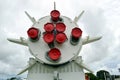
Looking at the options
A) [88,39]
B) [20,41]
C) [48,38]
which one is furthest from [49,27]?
[88,39]

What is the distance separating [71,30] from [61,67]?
1595mm

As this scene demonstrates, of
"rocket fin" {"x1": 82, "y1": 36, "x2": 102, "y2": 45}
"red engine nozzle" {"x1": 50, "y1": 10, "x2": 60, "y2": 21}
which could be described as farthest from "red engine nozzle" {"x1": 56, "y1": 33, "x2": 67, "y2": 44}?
"rocket fin" {"x1": 82, "y1": 36, "x2": 102, "y2": 45}

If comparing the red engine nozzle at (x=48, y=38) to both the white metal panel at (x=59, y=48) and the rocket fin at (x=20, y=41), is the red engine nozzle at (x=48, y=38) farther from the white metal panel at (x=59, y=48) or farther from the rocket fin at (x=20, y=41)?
the rocket fin at (x=20, y=41)

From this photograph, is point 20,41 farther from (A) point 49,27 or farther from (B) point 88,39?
(B) point 88,39

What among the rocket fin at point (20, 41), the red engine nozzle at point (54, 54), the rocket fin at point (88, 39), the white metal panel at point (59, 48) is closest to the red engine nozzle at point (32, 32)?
the white metal panel at point (59, 48)

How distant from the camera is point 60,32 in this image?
9.04m

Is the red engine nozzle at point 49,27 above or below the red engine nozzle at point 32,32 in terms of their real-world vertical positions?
above

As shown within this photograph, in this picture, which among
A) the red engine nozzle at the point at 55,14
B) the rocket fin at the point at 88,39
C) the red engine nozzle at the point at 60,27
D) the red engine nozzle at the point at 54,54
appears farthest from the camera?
the rocket fin at the point at 88,39

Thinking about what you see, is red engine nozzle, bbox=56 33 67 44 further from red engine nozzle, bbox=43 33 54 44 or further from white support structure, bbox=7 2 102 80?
red engine nozzle, bbox=43 33 54 44

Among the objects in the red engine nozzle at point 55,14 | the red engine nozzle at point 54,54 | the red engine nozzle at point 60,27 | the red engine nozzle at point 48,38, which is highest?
the red engine nozzle at point 55,14

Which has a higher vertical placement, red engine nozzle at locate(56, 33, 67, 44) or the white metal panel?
red engine nozzle at locate(56, 33, 67, 44)

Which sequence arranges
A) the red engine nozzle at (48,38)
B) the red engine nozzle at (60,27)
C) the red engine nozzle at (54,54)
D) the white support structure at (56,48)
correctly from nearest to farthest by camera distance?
the red engine nozzle at (54,54)
the red engine nozzle at (48,38)
the white support structure at (56,48)
the red engine nozzle at (60,27)

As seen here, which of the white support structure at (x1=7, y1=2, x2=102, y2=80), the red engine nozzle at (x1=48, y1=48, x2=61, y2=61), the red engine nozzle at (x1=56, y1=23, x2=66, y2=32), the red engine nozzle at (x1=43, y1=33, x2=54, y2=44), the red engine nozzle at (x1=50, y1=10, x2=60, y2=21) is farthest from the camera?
the red engine nozzle at (x1=50, y1=10, x2=60, y2=21)

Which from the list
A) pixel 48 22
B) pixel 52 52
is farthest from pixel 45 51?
pixel 48 22
